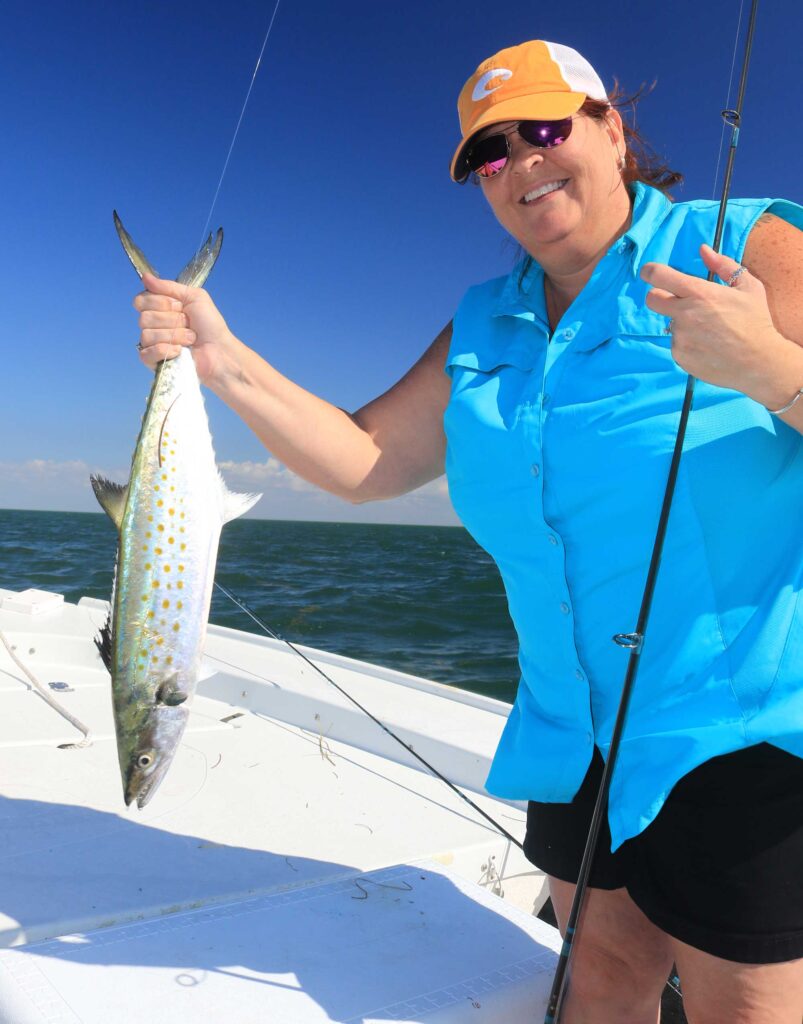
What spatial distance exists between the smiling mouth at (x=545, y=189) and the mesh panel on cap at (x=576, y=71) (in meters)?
0.17

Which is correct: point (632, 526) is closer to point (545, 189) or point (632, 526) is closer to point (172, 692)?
point (545, 189)

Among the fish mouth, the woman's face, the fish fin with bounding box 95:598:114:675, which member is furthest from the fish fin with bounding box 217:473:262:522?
the woman's face

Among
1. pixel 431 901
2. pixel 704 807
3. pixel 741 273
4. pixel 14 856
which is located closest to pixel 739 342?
pixel 741 273

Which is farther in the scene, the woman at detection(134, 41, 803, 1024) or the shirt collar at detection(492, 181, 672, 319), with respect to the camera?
the shirt collar at detection(492, 181, 672, 319)

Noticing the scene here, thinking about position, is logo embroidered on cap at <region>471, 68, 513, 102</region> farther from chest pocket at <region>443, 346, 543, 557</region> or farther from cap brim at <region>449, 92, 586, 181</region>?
chest pocket at <region>443, 346, 543, 557</region>

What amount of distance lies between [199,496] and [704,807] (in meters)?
1.26

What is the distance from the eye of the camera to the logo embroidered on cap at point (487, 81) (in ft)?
5.39

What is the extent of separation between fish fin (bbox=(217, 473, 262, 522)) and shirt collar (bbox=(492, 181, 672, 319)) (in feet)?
2.33

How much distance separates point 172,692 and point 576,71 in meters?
1.60

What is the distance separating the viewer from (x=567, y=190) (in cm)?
162

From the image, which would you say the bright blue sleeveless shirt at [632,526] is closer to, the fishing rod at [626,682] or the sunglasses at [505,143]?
the fishing rod at [626,682]

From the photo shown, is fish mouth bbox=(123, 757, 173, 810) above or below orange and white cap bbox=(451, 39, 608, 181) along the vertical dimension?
below

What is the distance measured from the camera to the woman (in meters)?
1.35

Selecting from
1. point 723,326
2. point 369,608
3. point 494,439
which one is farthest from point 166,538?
point 369,608
